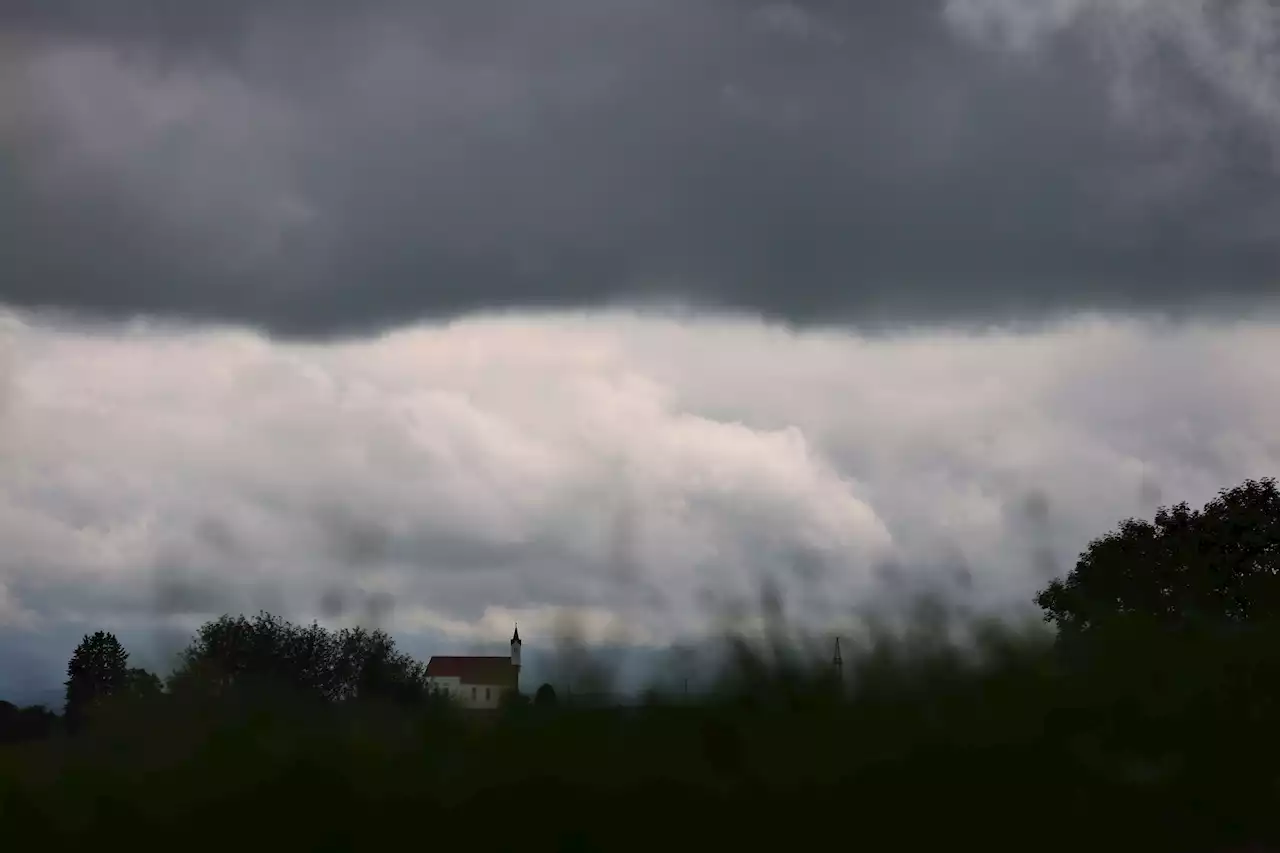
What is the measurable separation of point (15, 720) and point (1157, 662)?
7671mm

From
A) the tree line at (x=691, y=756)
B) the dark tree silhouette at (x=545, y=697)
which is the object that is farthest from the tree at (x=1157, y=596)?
the dark tree silhouette at (x=545, y=697)

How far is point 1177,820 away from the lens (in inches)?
342

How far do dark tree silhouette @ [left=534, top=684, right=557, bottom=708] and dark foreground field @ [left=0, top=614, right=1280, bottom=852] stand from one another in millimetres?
105

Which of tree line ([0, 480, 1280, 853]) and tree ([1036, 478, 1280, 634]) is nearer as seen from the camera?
tree line ([0, 480, 1280, 853])

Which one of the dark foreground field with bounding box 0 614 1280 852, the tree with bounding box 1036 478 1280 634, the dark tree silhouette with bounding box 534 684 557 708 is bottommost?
the dark foreground field with bounding box 0 614 1280 852

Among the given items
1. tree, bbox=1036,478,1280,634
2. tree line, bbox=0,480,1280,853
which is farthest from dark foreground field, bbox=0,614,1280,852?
tree, bbox=1036,478,1280,634

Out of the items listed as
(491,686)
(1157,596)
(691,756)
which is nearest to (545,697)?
(491,686)

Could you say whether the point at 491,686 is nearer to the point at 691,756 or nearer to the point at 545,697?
the point at 545,697

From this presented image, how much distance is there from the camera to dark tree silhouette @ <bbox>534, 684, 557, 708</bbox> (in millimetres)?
8695

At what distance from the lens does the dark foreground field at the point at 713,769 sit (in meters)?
7.45

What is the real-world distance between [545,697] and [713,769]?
4.33 feet

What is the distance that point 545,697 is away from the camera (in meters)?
8.83

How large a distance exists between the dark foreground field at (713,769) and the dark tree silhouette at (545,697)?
0.10 m

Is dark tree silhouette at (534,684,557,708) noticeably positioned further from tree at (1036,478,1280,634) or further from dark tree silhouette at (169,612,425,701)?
tree at (1036,478,1280,634)
